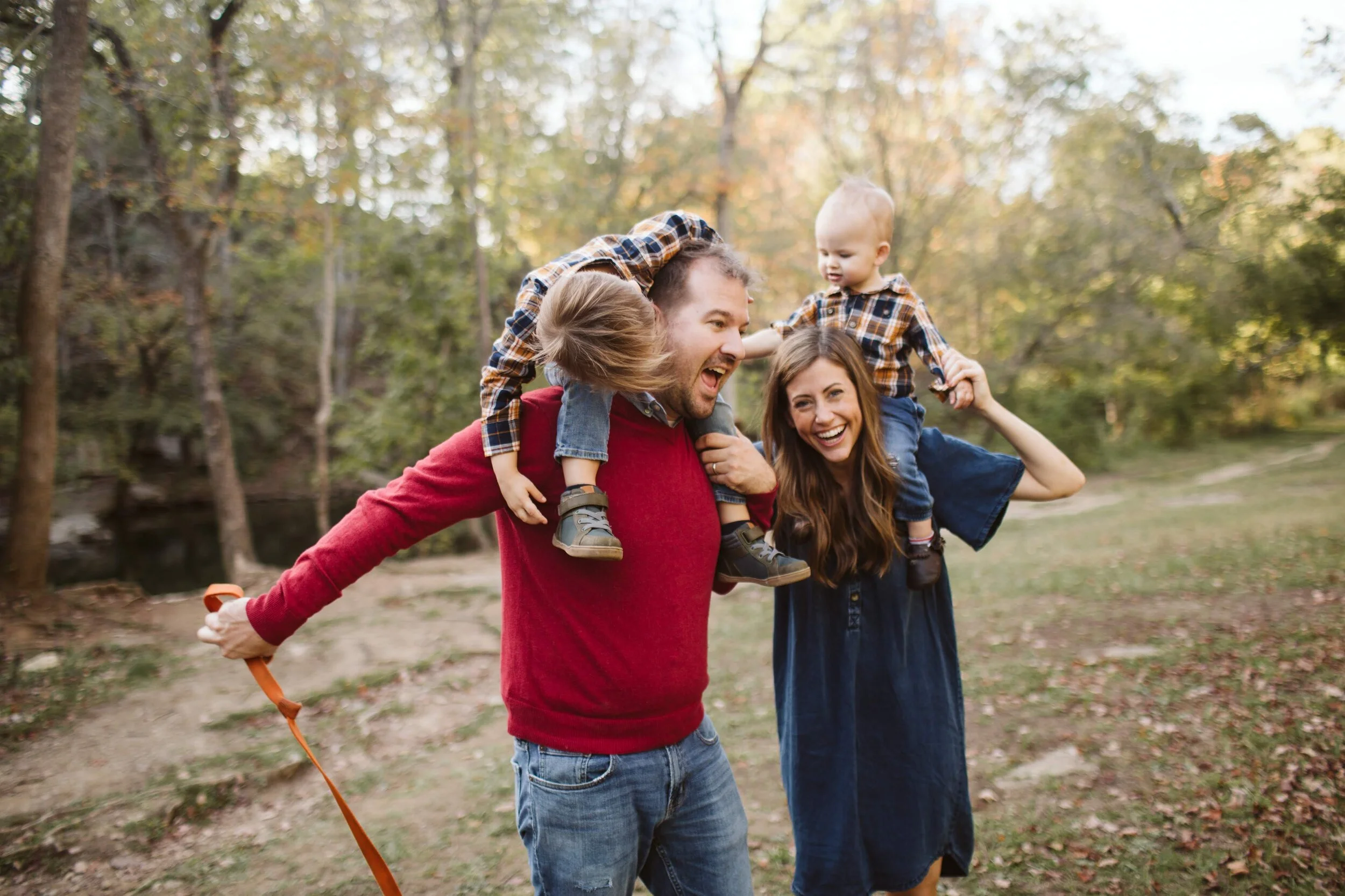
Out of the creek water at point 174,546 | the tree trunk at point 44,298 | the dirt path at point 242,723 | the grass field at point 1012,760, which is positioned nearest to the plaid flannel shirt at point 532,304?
the grass field at point 1012,760

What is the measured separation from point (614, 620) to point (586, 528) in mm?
223

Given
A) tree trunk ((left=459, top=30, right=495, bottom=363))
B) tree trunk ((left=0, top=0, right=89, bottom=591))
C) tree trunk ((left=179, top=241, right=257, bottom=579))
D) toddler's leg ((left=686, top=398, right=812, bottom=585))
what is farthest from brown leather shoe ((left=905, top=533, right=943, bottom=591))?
tree trunk ((left=459, top=30, right=495, bottom=363))

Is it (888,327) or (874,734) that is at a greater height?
Result: (888,327)

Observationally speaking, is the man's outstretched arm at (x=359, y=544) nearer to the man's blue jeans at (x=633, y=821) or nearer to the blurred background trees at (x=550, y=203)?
the man's blue jeans at (x=633, y=821)

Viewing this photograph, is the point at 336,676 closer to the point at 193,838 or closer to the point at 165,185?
the point at 193,838

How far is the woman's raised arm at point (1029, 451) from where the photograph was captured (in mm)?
2418

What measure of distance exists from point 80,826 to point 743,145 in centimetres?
1874

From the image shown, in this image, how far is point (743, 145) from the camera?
19828 mm

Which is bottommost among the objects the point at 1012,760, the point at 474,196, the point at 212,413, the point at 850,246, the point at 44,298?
the point at 1012,760

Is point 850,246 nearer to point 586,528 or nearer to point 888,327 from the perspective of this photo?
point 888,327

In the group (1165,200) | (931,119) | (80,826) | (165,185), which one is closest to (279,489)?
(165,185)

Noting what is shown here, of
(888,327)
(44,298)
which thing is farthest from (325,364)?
(888,327)

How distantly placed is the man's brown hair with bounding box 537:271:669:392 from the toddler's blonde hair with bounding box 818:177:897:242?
1462 millimetres

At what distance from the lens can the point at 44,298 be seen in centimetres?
761
